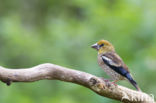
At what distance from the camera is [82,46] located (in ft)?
31.6

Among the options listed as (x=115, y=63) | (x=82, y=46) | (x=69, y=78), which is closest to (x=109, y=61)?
(x=115, y=63)

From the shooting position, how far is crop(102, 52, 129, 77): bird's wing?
6262mm

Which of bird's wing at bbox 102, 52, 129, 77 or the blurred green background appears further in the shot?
the blurred green background

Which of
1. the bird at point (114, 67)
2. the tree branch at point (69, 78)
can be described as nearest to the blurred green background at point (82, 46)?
the bird at point (114, 67)

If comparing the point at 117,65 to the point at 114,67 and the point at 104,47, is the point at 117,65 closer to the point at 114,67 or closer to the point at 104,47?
the point at 114,67

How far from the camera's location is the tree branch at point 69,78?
16.4ft

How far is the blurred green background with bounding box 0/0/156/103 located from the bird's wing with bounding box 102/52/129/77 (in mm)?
1304

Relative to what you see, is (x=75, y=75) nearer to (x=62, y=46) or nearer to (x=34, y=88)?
(x=34, y=88)

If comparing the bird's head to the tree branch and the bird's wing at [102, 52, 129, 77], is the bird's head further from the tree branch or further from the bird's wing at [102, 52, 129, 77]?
the tree branch

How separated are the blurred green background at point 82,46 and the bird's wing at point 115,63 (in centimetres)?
130

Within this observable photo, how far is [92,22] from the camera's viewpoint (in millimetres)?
9797

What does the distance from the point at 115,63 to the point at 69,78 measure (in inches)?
47.6

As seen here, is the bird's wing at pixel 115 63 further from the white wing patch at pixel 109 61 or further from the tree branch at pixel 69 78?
the tree branch at pixel 69 78

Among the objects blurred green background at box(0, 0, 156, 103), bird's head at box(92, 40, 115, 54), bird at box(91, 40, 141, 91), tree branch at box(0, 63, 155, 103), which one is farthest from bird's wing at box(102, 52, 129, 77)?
blurred green background at box(0, 0, 156, 103)
